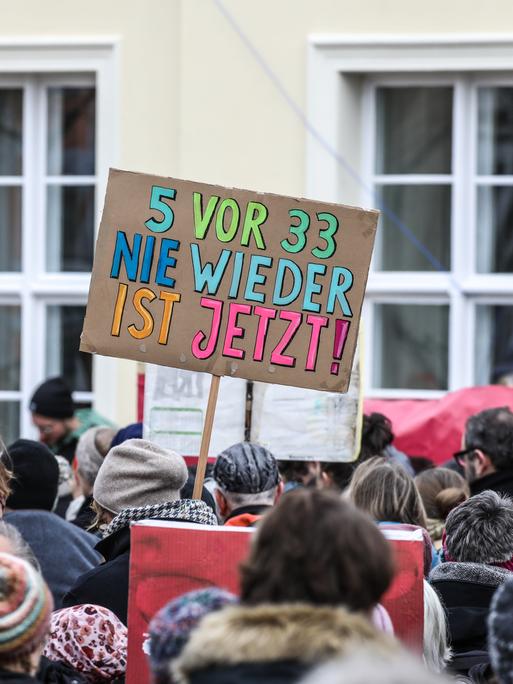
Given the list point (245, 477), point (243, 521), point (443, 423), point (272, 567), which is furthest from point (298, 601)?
point (443, 423)

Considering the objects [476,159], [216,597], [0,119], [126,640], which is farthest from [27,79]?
[216,597]

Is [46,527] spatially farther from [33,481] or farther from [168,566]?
[168,566]

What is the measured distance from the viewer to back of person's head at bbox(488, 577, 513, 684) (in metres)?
2.56

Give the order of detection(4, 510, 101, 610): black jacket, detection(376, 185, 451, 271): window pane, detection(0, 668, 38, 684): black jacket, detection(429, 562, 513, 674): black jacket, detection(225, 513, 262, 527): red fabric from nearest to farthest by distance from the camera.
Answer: detection(0, 668, 38, 684): black jacket
detection(429, 562, 513, 674): black jacket
detection(225, 513, 262, 527): red fabric
detection(4, 510, 101, 610): black jacket
detection(376, 185, 451, 271): window pane

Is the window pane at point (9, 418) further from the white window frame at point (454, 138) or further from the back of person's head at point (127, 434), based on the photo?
the back of person's head at point (127, 434)

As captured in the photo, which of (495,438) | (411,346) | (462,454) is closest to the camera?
(495,438)

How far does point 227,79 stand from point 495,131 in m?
1.63

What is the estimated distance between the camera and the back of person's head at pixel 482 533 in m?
3.86

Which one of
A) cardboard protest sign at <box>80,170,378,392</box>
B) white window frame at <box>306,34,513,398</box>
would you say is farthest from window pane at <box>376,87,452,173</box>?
cardboard protest sign at <box>80,170,378,392</box>

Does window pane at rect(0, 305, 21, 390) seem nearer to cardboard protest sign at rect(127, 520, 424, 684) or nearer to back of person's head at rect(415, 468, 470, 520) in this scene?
back of person's head at rect(415, 468, 470, 520)

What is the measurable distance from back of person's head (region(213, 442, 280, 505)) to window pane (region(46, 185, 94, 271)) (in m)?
4.68

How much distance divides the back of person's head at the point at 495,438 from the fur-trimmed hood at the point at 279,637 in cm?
347

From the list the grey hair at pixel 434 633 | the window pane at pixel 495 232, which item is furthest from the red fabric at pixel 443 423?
the grey hair at pixel 434 633

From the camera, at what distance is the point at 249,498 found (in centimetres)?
466
